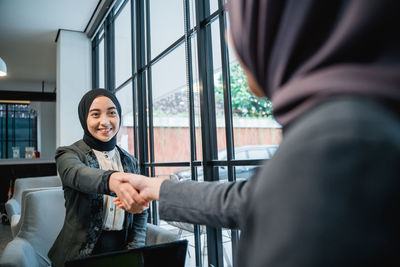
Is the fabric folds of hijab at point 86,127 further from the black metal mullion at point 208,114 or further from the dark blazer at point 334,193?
the dark blazer at point 334,193

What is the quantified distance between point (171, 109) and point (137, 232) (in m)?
1.36

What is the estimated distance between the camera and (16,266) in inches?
53.9

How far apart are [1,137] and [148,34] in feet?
37.7

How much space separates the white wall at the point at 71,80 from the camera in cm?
521

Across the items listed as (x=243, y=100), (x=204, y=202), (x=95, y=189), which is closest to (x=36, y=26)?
(x=243, y=100)

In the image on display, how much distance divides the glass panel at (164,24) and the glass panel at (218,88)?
1.65ft

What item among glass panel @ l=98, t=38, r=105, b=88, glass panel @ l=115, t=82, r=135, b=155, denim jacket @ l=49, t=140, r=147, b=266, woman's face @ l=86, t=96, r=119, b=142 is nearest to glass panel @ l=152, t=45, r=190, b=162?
glass panel @ l=115, t=82, r=135, b=155

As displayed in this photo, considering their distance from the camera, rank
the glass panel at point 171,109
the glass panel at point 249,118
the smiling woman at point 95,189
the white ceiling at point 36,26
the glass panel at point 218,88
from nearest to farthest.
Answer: the smiling woman at point 95,189, the glass panel at point 249,118, the glass panel at point 218,88, the glass panel at point 171,109, the white ceiling at point 36,26

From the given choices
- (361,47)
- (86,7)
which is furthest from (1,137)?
(361,47)

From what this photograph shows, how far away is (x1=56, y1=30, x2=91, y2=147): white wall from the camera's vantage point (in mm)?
5207

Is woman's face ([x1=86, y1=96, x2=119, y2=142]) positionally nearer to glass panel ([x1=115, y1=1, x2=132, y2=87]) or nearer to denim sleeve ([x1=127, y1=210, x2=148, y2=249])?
denim sleeve ([x1=127, y1=210, x2=148, y2=249])

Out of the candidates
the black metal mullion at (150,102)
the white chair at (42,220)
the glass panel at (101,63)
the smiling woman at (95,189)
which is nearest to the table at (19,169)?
the glass panel at (101,63)

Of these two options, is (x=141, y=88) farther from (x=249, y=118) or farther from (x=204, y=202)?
(x=204, y=202)

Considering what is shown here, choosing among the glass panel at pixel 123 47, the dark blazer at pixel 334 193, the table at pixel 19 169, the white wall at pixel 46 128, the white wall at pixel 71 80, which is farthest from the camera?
the white wall at pixel 46 128
